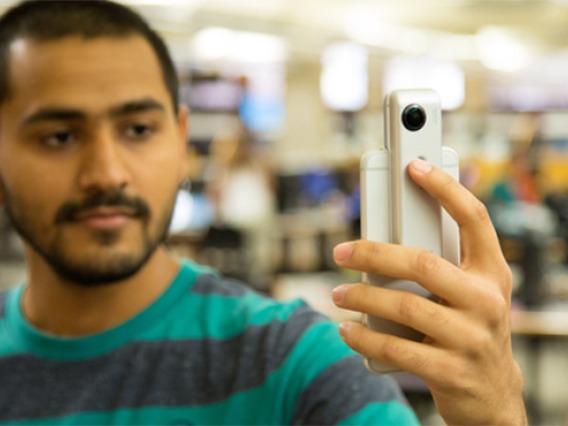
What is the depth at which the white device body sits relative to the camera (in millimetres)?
807

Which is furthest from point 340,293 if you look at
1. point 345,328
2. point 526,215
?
point 526,215

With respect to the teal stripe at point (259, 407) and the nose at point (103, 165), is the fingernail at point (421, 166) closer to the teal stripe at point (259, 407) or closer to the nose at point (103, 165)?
the teal stripe at point (259, 407)

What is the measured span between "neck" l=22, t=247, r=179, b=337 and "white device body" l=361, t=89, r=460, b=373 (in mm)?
639

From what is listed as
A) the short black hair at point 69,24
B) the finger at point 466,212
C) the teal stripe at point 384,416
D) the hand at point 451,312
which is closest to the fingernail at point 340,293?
the hand at point 451,312

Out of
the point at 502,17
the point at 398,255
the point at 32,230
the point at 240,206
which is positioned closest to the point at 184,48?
the point at 240,206

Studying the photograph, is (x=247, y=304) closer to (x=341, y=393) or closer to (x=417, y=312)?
(x=341, y=393)

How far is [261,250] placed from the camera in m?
7.14

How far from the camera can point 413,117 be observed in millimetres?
825

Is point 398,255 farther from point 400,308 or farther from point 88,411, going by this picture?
point 88,411

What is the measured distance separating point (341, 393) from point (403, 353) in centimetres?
44

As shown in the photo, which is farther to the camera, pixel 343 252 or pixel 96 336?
pixel 96 336

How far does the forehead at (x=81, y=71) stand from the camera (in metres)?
1.29

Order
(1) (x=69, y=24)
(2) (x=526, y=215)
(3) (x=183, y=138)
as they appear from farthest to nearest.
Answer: (2) (x=526, y=215) → (3) (x=183, y=138) → (1) (x=69, y=24)

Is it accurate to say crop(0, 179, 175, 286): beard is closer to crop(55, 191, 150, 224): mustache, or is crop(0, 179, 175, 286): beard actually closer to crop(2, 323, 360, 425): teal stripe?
crop(55, 191, 150, 224): mustache
